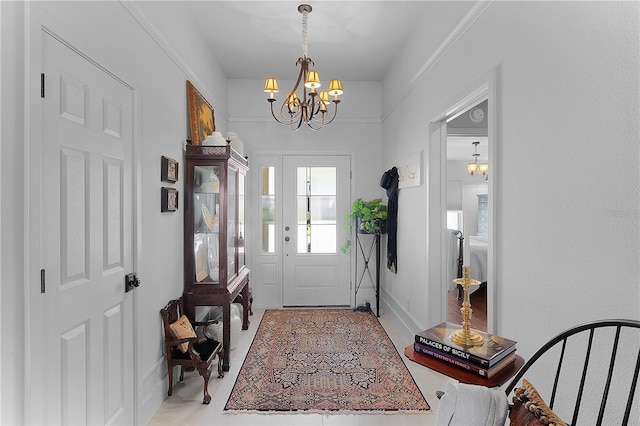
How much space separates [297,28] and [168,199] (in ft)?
6.61

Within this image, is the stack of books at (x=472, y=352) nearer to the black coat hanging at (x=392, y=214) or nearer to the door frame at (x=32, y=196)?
the door frame at (x=32, y=196)

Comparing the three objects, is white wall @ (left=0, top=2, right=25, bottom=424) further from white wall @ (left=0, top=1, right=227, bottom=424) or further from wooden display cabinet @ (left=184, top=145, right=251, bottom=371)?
wooden display cabinet @ (left=184, top=145, right=251, bottom=371)

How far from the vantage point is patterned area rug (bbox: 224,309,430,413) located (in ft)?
8.07

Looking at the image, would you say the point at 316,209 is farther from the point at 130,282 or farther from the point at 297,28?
the point at 130,282

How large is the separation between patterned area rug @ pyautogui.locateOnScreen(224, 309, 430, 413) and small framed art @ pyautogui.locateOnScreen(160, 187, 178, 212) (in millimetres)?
1440

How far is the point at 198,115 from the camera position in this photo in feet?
10.8

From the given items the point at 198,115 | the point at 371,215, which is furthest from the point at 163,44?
the point at 371,215

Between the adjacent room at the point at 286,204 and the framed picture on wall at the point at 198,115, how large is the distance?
0.12ft

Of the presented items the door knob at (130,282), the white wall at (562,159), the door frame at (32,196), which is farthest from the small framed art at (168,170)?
the white wall at (562,159)

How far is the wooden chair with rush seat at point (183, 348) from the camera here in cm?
245

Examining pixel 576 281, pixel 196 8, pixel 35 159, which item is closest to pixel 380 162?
pixel 196 8

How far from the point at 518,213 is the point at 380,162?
3145 millimetres

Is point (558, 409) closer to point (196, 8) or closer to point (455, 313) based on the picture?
point (455, 313)

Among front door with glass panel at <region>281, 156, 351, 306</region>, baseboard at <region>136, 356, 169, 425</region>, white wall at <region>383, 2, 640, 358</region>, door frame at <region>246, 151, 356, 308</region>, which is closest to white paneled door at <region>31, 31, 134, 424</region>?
baseboard at <region>136, 356, 169, 425</region>
